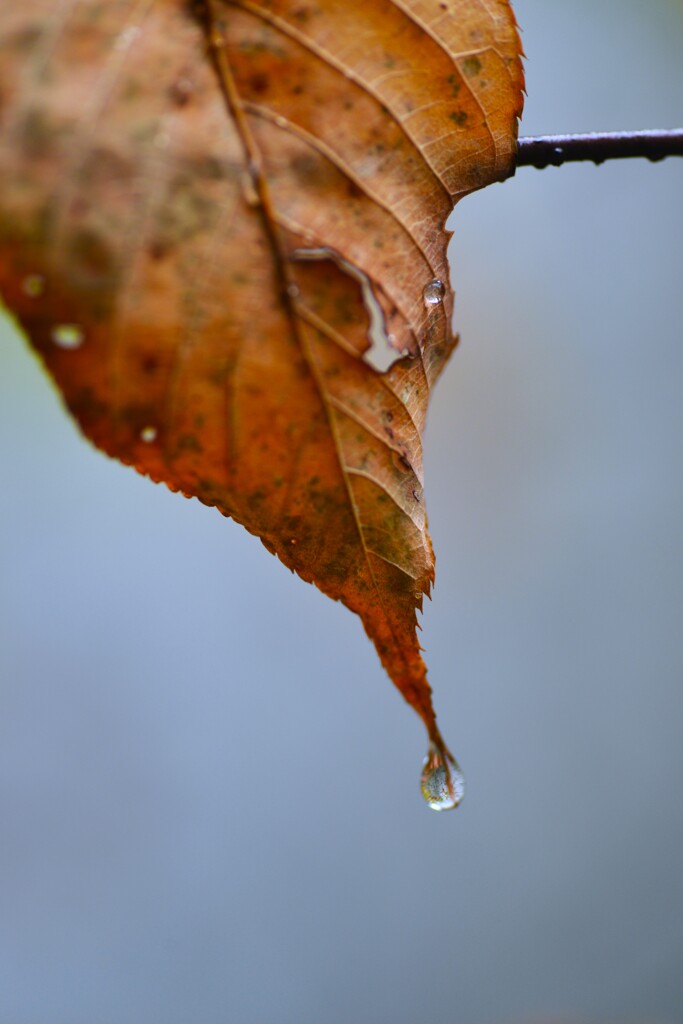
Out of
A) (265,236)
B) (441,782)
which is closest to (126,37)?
(265,236)

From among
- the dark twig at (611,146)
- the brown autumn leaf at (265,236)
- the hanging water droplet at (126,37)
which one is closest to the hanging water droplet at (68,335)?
the brown autumn leaf at (265,236)

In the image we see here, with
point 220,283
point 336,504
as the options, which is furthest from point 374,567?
point 220,283

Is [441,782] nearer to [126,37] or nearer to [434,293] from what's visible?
[434,293]

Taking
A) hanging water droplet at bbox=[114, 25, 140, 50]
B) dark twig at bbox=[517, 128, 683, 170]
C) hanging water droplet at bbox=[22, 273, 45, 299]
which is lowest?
hanging water droplet at bbox=[22, 273, 45, 299]

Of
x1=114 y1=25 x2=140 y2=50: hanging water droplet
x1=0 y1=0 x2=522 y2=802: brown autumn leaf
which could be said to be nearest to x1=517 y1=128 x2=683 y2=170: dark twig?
x1=0 y1=0 x2=522 y2=802: brown autumn leaf

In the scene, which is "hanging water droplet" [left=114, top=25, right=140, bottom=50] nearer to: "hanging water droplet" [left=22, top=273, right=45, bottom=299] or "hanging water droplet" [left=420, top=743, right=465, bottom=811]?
"hanging water droplet" [left=22, top=273, right=45, bottom=299]

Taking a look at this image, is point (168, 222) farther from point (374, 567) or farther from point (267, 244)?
point (374, 567)
